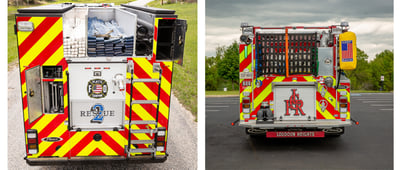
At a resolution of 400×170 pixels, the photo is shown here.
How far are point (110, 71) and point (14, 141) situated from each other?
3884mm

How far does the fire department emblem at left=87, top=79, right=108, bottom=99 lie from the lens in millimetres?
5617

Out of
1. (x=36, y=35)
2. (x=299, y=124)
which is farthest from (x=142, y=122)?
(x=299, y=124)

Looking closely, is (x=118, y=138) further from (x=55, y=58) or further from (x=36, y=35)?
(x=36, y=35)

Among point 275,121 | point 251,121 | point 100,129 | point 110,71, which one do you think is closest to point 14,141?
point 100,129

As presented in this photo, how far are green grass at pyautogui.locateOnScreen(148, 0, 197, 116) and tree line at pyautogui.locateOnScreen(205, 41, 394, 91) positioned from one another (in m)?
12.2

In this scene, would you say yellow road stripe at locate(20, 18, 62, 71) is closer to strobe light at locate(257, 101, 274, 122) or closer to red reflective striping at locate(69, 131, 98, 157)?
red reflective striping at locate(69, 131, 98, 157)

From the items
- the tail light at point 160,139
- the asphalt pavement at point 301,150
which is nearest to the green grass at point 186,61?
the asphalt pavement at point 301,150

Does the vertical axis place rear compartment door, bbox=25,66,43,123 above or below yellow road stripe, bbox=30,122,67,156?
above

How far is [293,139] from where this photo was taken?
365 inches

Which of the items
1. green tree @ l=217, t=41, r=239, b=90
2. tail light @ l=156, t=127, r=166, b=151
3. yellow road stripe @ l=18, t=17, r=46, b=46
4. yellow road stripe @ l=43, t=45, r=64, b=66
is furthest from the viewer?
green tree @ l=217, t=41, r=239, b=90

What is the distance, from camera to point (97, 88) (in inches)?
222

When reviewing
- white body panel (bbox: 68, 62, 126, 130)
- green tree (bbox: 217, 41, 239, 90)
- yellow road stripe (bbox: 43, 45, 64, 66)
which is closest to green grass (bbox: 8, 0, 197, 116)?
white body panel (bbox: 68, 62, 126, 130)

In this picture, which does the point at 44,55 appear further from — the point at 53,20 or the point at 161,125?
the point at 161,125

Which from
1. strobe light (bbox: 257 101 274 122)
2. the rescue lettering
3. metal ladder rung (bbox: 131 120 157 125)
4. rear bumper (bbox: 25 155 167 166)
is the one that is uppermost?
the rescue lettering
